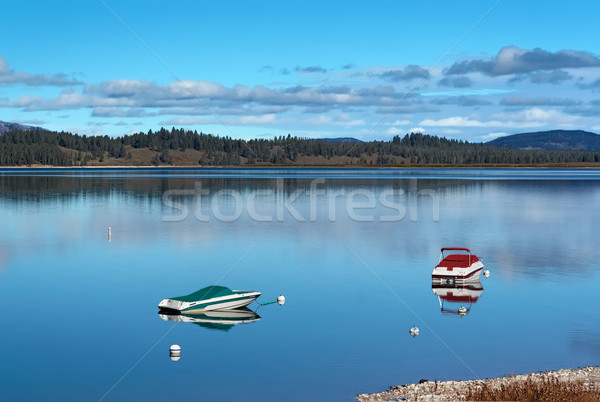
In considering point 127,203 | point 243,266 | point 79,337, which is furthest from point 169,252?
point 127,203

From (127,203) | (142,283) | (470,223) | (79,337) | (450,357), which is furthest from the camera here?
(127,203)

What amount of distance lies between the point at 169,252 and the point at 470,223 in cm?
4028

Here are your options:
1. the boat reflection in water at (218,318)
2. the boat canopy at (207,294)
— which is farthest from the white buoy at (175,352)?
the boat canopy at (207,294)

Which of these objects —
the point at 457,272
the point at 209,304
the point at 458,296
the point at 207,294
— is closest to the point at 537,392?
the point at 209,304

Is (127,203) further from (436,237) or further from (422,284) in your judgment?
(422,284)

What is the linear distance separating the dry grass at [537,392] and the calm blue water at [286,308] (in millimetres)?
3272

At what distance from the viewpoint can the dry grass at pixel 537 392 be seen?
19.3 metres

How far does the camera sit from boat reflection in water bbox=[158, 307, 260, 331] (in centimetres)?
3194

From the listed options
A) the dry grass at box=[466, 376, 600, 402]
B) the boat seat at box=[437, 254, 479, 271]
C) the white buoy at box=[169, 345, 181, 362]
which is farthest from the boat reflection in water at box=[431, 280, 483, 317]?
the white buoy at box=[169, 345, 181, 362]

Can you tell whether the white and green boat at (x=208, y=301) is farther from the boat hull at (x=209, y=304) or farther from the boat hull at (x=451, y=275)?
the boat hull at (x=451, y=275)

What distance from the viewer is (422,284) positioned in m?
42.7

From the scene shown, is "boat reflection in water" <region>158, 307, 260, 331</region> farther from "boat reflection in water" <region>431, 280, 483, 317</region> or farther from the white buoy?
"boat reflection in water" <region>431, 280, 483, 317</region>

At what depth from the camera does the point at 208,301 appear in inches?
1323

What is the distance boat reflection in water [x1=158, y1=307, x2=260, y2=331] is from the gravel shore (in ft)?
36.6
